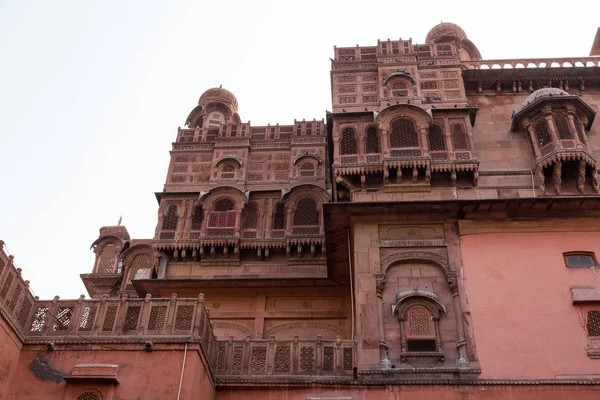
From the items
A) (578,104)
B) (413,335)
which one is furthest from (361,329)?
(578,104)

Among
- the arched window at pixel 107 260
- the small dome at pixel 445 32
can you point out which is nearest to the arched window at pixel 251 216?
the arched window at pixel 107 260

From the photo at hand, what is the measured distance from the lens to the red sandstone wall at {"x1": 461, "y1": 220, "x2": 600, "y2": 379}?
14383mm

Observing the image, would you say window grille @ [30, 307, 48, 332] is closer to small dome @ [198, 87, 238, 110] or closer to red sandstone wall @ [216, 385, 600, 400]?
red sandstone wall @ [216, 385, 600, 400]

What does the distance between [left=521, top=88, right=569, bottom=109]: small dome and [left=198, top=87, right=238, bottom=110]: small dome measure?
499 inches

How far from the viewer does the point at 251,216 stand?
22266 mm

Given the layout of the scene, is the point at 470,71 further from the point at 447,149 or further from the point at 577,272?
the point at 577,272

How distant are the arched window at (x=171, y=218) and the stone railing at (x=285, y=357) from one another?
7.30 m

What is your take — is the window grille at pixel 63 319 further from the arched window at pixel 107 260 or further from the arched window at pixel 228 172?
the arched window at pixel 107 260

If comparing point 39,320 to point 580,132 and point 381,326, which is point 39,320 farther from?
point 580,132

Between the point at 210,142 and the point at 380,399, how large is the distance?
13.0m

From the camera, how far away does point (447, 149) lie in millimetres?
18062

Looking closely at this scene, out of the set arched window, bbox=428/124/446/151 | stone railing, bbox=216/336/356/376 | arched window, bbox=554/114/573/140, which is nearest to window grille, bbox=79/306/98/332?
stone railing, bbox=216/336/356/376

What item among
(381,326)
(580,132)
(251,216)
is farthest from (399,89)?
(381,326)

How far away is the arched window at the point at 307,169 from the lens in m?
23.2
